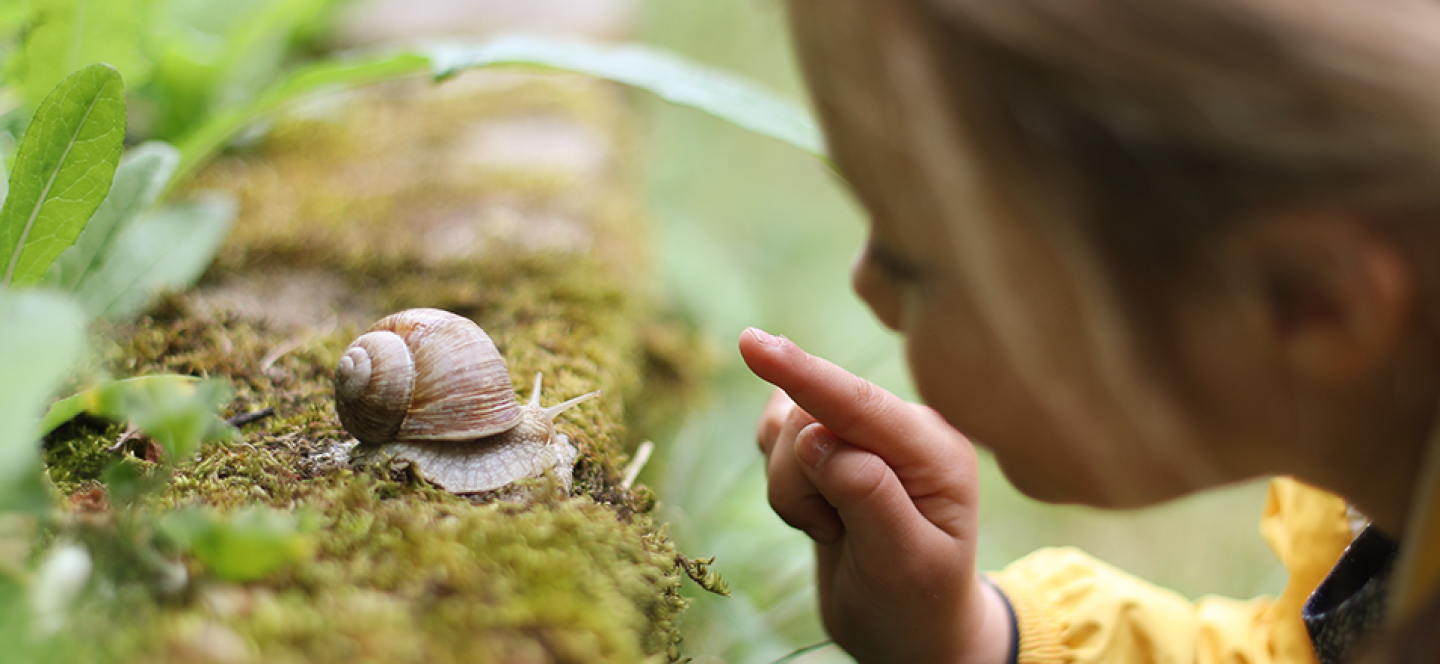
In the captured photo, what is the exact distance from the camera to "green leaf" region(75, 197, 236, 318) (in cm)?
111

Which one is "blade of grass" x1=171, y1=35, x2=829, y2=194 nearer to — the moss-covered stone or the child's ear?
the moss-covered stone

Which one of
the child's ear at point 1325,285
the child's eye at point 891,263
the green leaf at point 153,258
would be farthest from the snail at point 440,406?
the child's ear at point 1325,285

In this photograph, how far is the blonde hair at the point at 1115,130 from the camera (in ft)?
1.91

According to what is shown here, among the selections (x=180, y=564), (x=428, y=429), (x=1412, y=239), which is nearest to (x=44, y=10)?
(x=428, y=429)

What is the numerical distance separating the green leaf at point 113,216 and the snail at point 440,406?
1.40 feet

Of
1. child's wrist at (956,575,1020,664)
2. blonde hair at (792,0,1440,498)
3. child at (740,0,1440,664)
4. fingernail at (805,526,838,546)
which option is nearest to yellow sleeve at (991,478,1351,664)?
child's wrist at (956,575,1020,664)

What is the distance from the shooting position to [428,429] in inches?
34.4

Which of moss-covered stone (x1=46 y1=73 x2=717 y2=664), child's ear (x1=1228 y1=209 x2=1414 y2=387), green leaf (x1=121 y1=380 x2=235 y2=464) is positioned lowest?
moss-covered stone (x1=46 y1=73 x2=717 y2=664)

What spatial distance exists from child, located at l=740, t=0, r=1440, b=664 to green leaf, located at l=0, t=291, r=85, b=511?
588 mm

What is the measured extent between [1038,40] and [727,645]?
1.20 metres

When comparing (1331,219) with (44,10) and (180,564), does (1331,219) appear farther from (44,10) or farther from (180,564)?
(44,10)

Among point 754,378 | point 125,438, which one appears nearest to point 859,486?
point 125,438

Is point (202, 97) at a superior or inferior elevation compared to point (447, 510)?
superior

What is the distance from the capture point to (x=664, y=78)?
123 cm
